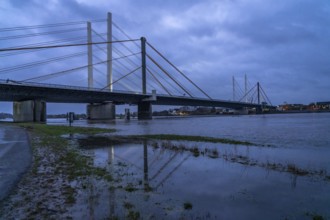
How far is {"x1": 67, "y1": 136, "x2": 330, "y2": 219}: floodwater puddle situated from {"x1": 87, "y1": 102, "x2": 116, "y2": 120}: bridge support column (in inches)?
4592

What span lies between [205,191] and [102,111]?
123517 mm

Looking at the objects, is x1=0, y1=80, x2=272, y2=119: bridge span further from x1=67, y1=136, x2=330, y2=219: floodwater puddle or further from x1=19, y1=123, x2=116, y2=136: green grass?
x1=67, y1=136, x2=330, y2=219: floodwater puddle

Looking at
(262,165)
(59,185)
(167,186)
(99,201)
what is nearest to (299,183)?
(262,165)

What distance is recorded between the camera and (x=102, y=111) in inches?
5089

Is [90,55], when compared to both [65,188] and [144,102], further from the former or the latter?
[65,188]

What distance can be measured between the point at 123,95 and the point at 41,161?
319 feet

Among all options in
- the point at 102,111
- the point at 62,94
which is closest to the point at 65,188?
the point at 62,94

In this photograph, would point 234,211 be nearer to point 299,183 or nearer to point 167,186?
point 167,186

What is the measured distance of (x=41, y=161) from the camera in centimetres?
1293

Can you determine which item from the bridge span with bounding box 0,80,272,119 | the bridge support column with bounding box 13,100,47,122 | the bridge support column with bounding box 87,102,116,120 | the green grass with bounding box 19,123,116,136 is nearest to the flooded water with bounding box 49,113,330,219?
the green grass with bounding box 19,123,116,136

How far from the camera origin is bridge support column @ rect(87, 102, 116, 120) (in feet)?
422

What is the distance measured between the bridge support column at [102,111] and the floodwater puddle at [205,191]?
116629 millimetres

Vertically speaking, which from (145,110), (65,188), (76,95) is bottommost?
(65,188)

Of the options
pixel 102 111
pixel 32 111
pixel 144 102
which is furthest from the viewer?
pixel 102 111
